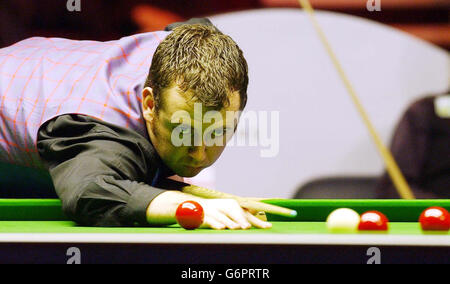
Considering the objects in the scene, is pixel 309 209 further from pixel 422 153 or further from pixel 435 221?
pixel 422 153

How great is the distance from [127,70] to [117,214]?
104 centimetres

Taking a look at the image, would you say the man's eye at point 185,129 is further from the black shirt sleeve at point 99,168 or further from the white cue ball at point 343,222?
the white cue ball at point 343,222

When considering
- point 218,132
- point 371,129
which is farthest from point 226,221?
point 371,129

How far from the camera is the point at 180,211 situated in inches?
88.2

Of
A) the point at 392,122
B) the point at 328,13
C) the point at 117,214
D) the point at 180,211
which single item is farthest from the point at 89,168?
the point at 392,122

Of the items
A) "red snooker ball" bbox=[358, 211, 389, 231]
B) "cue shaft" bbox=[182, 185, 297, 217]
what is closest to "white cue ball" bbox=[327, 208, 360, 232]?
"red snooker ball" bbox=[358, 211, 389, 231]

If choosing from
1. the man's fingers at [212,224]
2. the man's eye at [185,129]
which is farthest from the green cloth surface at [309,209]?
the man's fingers at [212,224]

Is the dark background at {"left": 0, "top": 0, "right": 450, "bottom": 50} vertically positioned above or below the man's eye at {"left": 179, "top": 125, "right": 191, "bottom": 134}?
above

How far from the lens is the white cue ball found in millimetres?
2236

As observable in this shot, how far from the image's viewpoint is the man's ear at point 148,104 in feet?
9.56

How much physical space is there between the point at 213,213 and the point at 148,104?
0.80m

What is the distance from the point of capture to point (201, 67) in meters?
2.74

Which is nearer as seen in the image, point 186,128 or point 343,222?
point 343,222

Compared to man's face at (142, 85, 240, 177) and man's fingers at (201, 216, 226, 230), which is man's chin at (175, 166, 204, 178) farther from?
man's fingers at (201, 216, 226, 230)
